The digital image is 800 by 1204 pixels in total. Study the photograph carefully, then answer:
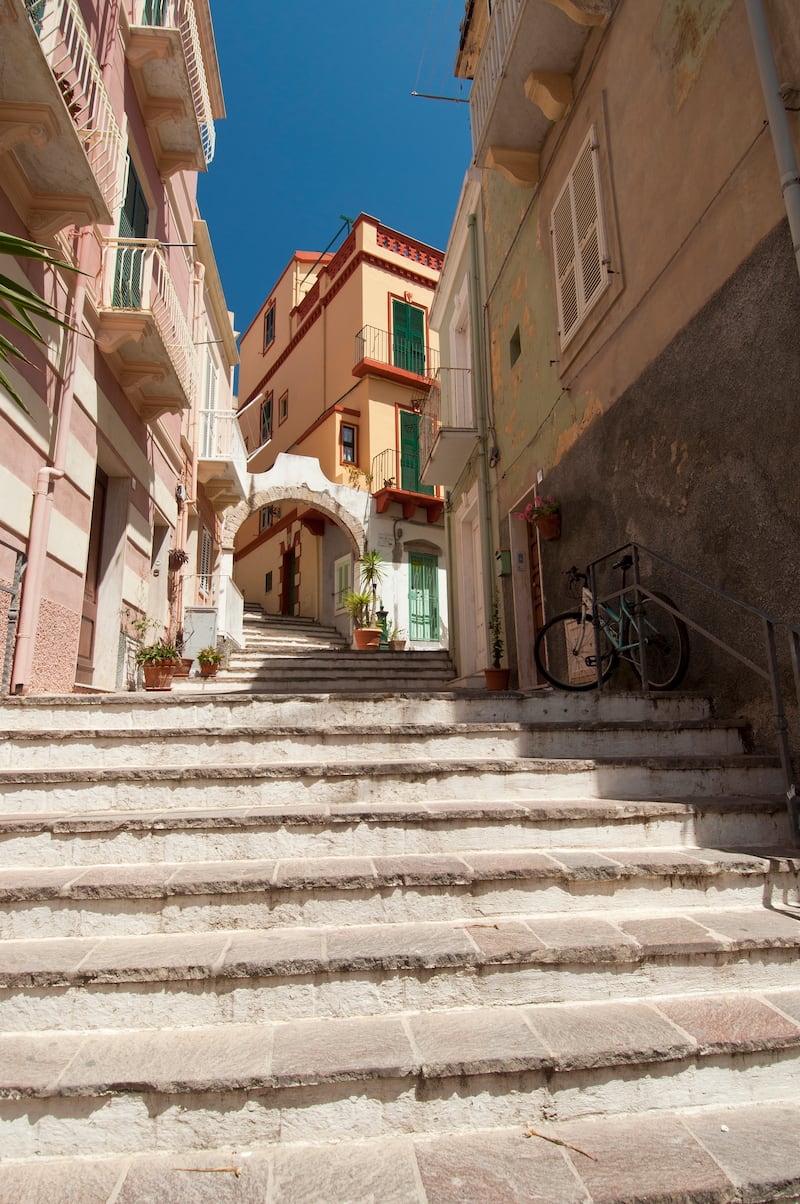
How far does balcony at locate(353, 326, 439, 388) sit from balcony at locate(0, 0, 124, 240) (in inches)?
464

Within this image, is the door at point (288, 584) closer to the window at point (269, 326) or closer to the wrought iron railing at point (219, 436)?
the wrought iron railing at point (219, 436)

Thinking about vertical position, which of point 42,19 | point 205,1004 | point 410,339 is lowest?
point 205,1004

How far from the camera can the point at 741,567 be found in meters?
3.97

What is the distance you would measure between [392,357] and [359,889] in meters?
17.3

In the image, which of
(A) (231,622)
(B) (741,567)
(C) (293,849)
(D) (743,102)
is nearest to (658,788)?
(B) (741,567)

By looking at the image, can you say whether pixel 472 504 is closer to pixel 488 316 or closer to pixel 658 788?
pixel 488 316

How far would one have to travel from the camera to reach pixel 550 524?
674 centimetres

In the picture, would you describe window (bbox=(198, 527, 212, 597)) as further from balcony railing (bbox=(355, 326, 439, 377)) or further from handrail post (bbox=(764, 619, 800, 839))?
handrail post (bbox=(764, 619, 800, 839))

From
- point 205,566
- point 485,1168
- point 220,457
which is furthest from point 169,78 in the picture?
point 485,1168

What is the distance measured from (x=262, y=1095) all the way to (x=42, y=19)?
6507 mm

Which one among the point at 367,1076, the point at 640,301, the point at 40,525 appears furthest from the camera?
the point at 640,301

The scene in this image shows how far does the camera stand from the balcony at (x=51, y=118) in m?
4.22

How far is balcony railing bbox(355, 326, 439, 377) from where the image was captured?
1770 centimetres

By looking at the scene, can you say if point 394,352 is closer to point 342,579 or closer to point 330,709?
point 342,579
